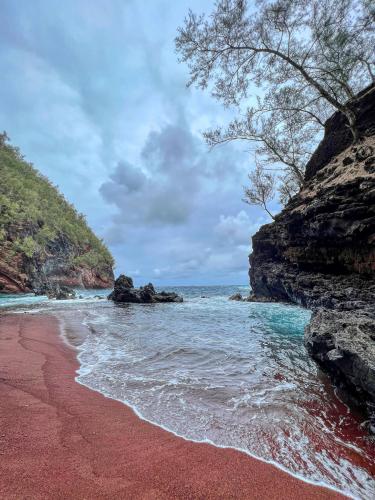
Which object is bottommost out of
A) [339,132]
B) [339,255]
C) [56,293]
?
[339,255]

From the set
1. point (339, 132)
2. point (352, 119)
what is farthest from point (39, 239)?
point (352, 119)

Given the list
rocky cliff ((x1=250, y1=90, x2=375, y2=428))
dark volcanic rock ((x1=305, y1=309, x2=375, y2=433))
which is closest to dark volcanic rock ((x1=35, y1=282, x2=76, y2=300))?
rocky cliff ((x1=250, y1=90, x2=375, y2=428))

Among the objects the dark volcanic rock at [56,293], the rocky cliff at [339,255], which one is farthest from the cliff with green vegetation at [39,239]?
the rocky cliff at [339,255]

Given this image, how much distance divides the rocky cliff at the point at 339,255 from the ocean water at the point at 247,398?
2.45 feet

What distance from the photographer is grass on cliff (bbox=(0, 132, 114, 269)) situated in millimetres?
48875

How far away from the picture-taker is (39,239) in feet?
189

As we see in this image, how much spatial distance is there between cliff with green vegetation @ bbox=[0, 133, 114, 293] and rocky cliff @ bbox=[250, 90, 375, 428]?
3903cm

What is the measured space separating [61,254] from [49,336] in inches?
2424

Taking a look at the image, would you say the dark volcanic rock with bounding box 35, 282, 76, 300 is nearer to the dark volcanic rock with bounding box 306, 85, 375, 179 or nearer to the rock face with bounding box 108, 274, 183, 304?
the rock face with bounding box 108, 274, 183, 304

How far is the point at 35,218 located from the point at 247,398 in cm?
6296

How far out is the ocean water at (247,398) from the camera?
3350mm

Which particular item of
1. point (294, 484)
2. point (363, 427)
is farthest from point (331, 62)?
point (294, 484)

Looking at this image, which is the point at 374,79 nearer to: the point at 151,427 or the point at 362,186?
the point at 362,186

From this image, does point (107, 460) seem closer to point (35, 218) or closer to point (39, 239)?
point (39, 239)
